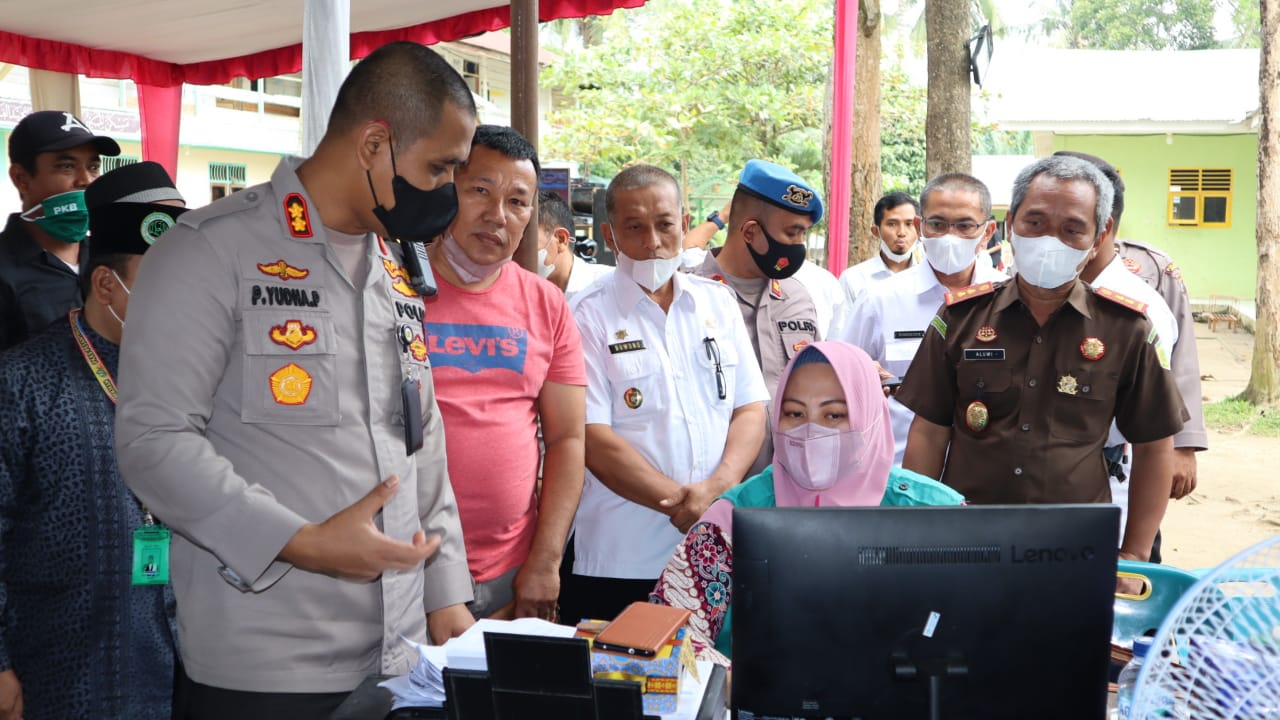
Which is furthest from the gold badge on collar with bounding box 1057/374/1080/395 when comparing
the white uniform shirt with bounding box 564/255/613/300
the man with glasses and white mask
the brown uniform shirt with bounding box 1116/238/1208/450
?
the white uniform shirt with bounding box 564/255/613/300

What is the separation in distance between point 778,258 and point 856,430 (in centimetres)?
141

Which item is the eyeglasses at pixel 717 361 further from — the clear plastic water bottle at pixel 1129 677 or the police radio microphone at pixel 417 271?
the clear plastic water bottle at pixel 1129 677

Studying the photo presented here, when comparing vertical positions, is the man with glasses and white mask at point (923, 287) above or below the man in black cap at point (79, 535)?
above

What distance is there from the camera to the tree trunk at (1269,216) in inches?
404

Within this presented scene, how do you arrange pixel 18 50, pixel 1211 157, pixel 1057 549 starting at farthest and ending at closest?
1. pixel 1211 157
2. pixel 18 50
3. pixel 1057 549

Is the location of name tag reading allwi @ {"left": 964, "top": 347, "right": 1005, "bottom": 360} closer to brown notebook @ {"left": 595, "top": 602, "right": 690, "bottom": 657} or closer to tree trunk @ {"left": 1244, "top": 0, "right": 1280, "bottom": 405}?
brown notebook @ {"left": 595, "top": 602, "right": 690, "bottom": 657}

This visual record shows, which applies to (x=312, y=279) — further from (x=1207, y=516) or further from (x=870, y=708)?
(x=1207, y=516)

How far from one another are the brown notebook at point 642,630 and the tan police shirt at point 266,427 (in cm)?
52

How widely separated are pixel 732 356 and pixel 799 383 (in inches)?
32.5

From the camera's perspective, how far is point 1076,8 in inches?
1688

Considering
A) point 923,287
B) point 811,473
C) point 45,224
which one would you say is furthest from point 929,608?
point 45,224

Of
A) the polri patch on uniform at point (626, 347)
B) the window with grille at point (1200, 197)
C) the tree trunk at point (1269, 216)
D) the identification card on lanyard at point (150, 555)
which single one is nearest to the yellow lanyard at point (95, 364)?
the identification card on lanyard at point (150, 555)

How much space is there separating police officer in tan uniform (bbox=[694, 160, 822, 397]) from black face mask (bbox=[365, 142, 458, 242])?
1.74m

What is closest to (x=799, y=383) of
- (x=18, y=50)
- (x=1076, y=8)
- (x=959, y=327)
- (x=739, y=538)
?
(x=959, y=327)
